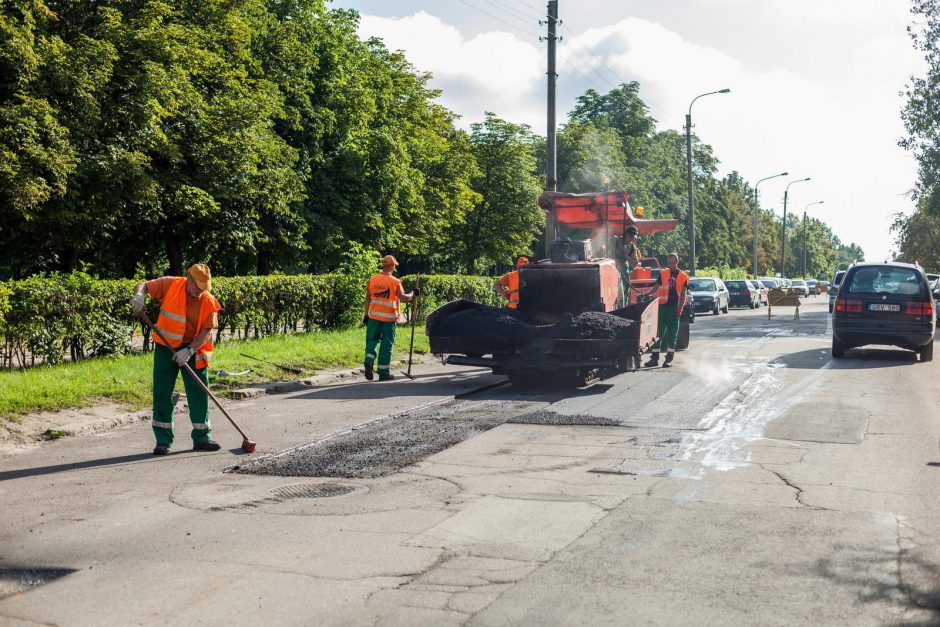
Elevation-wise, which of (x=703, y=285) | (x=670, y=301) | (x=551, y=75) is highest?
(x=551, y=75)

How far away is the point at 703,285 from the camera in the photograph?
3850cm

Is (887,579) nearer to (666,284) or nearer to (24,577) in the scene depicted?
(24,577)

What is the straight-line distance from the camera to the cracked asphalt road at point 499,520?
14.1 feet

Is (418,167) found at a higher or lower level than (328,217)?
higher

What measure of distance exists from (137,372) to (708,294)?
29213mm

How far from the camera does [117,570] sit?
15.9ft

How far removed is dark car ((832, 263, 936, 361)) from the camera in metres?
16.5

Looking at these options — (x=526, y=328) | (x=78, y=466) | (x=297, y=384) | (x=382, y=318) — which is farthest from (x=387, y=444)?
(x=382, y=318)

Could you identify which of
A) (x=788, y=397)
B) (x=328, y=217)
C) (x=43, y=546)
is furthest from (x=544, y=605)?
(x=328, y=217)

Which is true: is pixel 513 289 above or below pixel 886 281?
below

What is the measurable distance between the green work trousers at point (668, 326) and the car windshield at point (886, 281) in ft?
11.8

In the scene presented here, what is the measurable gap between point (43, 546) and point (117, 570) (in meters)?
0.73

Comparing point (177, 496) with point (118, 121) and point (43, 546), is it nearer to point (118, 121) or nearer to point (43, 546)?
point (43, 546)

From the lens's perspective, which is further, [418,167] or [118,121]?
[418,167]
